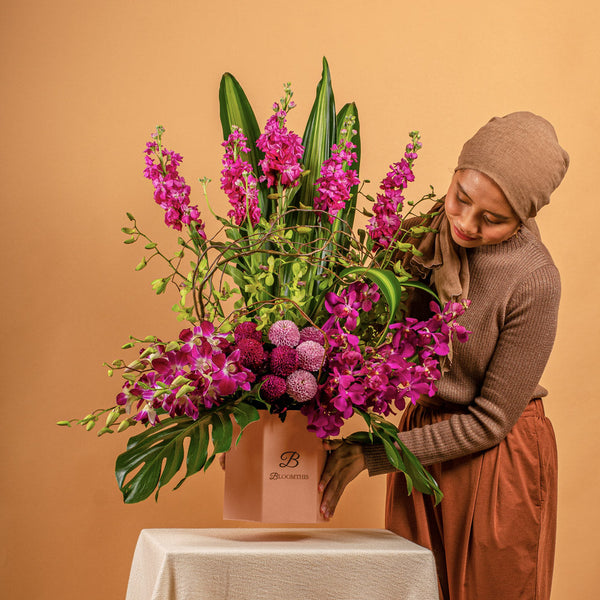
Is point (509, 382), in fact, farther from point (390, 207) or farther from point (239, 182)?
point (239, 182)

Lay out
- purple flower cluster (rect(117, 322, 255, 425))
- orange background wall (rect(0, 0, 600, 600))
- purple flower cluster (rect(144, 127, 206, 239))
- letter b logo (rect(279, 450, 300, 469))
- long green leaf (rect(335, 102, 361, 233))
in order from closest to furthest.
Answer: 1. purple flower cluster (rect(117, 322, 255, 425))
2. letter b logo (rect(279, 450, 300, 469))
3. purple flower cluster (rect(144, 127, 206, 239))
4. long green leaf (rect(335, 102, 361, 233))
5. orange background wall (rect(0, 0, 600, 600))

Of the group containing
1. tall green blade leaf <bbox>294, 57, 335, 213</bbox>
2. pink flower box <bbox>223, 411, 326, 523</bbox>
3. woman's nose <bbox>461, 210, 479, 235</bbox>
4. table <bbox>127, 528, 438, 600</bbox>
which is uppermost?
tall green blade leaf <bbox>294, 57, 335, 213</bbox>

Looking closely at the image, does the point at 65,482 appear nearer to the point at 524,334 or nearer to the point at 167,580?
the point at 167,580

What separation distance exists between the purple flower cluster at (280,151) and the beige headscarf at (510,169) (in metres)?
0.27

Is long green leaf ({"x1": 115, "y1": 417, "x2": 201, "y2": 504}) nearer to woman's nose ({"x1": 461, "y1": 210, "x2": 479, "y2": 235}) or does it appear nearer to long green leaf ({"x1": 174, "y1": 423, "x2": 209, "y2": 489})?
long green leaf ({"x1": 174, "y1": 423, "x2": 209, "y2": 489})

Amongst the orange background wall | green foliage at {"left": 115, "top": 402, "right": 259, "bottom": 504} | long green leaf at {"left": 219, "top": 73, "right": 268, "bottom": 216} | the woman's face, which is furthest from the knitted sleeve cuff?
the orange background wall

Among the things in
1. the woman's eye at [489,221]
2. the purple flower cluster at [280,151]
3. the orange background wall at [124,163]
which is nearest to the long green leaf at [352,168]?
the purple flower cluster at [280,151]

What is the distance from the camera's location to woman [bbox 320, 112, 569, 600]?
3.97ft

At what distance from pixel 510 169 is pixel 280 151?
1.16 feet

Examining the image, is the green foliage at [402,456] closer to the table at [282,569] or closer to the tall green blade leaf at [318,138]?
the table at [282,569]

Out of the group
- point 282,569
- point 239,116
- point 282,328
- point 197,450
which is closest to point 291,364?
point 282,328

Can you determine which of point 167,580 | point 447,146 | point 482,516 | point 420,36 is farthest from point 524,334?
point 420,36

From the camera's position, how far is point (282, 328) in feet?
3.44

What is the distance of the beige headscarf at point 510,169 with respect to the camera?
119 centimetres
